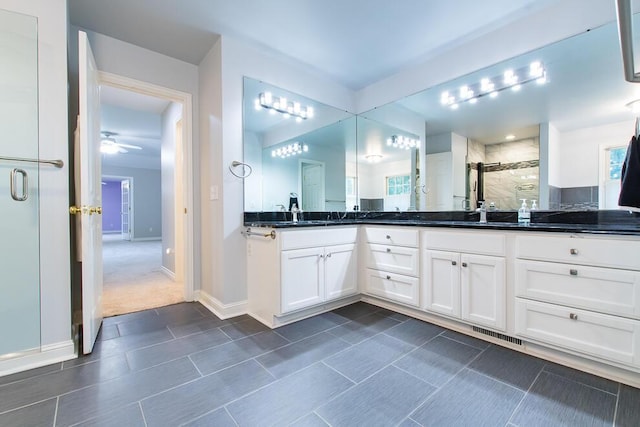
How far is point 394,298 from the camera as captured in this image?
8.06 feet

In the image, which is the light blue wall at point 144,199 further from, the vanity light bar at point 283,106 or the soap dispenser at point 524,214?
the soap dispenser at point 524,214

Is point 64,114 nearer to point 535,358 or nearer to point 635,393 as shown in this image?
point 535,358

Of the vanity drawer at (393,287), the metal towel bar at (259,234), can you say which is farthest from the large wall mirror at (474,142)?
the vanity drawer at (393,287)

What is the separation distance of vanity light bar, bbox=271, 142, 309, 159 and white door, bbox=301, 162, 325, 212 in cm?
17

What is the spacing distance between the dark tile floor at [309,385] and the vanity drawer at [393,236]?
73 cm

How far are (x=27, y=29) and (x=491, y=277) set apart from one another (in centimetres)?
338

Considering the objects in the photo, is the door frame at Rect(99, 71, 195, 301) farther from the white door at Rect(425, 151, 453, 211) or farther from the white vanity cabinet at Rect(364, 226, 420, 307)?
the white door at Rect(425, 151, 453, 211)

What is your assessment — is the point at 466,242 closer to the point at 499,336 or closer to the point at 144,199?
the point at 499,336

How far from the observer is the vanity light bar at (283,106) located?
9.04ft

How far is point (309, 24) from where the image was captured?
2270mm

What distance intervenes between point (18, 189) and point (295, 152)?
2244 mm

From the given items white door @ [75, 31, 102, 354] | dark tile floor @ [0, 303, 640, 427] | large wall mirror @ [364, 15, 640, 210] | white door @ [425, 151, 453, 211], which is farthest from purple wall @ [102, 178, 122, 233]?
large wall mirror @ [364, 15, 640, 210]

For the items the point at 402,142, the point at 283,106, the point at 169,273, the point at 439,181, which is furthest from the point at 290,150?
the point at 169,273

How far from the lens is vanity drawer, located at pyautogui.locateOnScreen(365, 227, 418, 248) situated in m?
2.32
